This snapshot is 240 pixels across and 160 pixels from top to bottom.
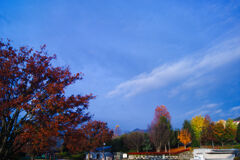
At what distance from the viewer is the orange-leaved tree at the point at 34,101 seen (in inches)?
219

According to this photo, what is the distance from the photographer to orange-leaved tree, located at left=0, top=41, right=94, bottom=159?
5.57 m

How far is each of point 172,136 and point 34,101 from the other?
35.4m

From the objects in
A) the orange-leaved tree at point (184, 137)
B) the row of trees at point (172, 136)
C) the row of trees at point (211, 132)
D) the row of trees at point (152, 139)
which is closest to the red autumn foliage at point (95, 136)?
the row of trees at point (152, 139)

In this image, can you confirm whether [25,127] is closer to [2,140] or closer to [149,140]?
[2,140]

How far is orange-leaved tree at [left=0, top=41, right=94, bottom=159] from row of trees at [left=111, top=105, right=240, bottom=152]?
30.0 m

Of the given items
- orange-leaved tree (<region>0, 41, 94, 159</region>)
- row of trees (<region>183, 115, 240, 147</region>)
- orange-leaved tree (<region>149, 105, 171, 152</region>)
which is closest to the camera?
orange-leaved tree (<region>0, 41, 94, 159</region>)

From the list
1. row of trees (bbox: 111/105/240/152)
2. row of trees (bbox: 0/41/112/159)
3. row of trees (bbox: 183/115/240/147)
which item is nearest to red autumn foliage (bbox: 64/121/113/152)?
row of trees (bbox: 111/105/240/152)

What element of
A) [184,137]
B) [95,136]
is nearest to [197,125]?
[184,137]

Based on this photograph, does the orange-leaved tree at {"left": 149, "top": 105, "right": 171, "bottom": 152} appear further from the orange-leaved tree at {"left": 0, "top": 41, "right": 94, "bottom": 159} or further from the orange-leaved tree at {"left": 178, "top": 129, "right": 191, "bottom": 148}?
the orange-leaved tree at {"left": 0, "top": 41, "right": 94, "bottom": 159}

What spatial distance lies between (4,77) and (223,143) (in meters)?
42.3

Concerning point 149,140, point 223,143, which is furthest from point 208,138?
point 149,140

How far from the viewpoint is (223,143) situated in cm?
3788

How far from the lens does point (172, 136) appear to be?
36938 millimetres

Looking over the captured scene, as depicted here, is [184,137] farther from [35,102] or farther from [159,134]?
[35,102]
